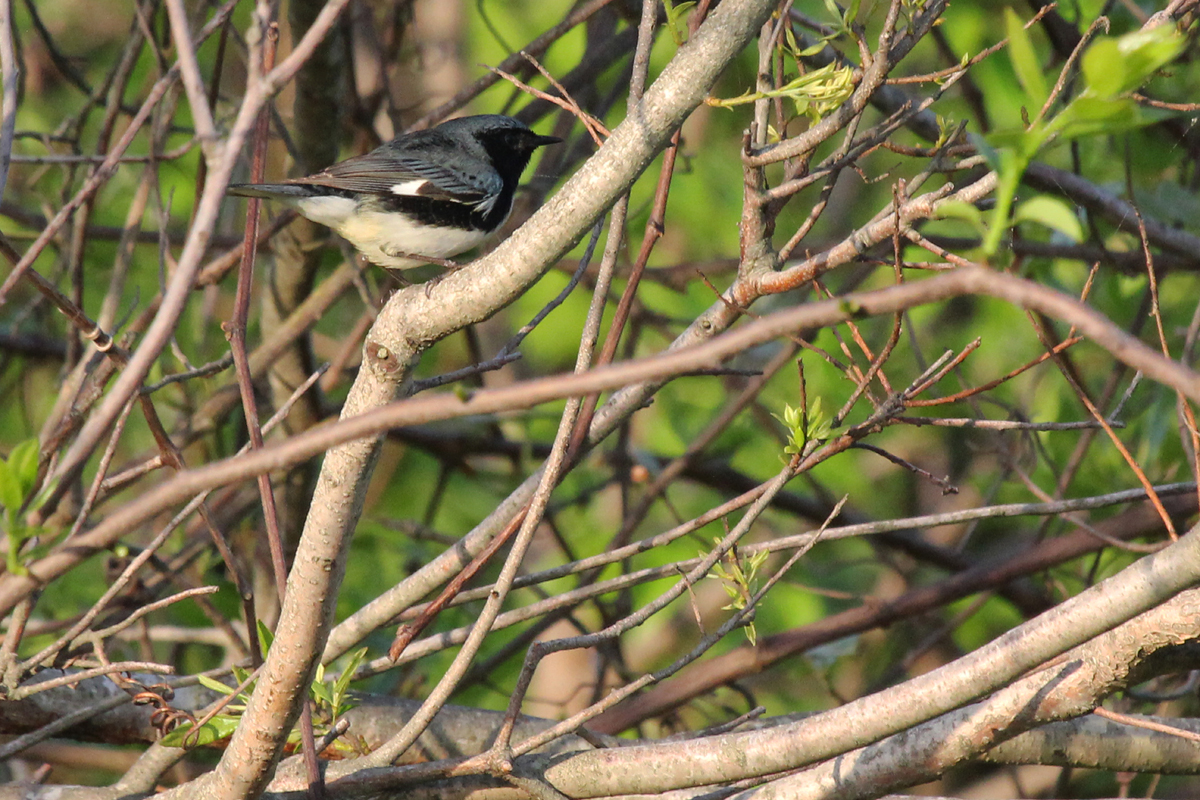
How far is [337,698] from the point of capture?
2.64 metres

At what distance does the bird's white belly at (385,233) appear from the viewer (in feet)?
12.8

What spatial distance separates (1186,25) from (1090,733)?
1.76 meters

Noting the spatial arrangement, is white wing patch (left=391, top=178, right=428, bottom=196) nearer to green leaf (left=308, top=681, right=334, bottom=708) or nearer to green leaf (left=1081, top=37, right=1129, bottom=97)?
green leaf (left=308, top=681, right=334, bottom=708)

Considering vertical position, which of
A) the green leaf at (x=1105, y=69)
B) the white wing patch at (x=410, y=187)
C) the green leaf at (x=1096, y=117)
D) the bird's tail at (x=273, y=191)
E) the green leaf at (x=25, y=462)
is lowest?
the green leaf at (x=1096, y=117)

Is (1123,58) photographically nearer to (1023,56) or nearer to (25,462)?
(1023,56)

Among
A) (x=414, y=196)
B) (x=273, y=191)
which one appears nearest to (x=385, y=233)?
(x=414, y=196)

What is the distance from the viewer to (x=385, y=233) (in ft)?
13.3

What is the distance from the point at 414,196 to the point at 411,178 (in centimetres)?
9

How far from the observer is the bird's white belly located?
3.91m

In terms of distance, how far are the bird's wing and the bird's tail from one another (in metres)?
0.17

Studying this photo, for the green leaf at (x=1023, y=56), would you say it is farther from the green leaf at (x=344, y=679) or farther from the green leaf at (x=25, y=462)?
the green leaf at (x=344, y=679)

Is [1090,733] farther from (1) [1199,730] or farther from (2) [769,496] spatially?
(2) [769,496]

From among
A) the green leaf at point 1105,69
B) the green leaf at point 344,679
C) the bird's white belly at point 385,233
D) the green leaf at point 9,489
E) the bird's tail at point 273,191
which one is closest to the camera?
the green leaf at point 1105,69

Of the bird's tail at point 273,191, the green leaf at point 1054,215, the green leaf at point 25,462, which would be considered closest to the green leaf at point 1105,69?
the green leaf at point 1054,215
